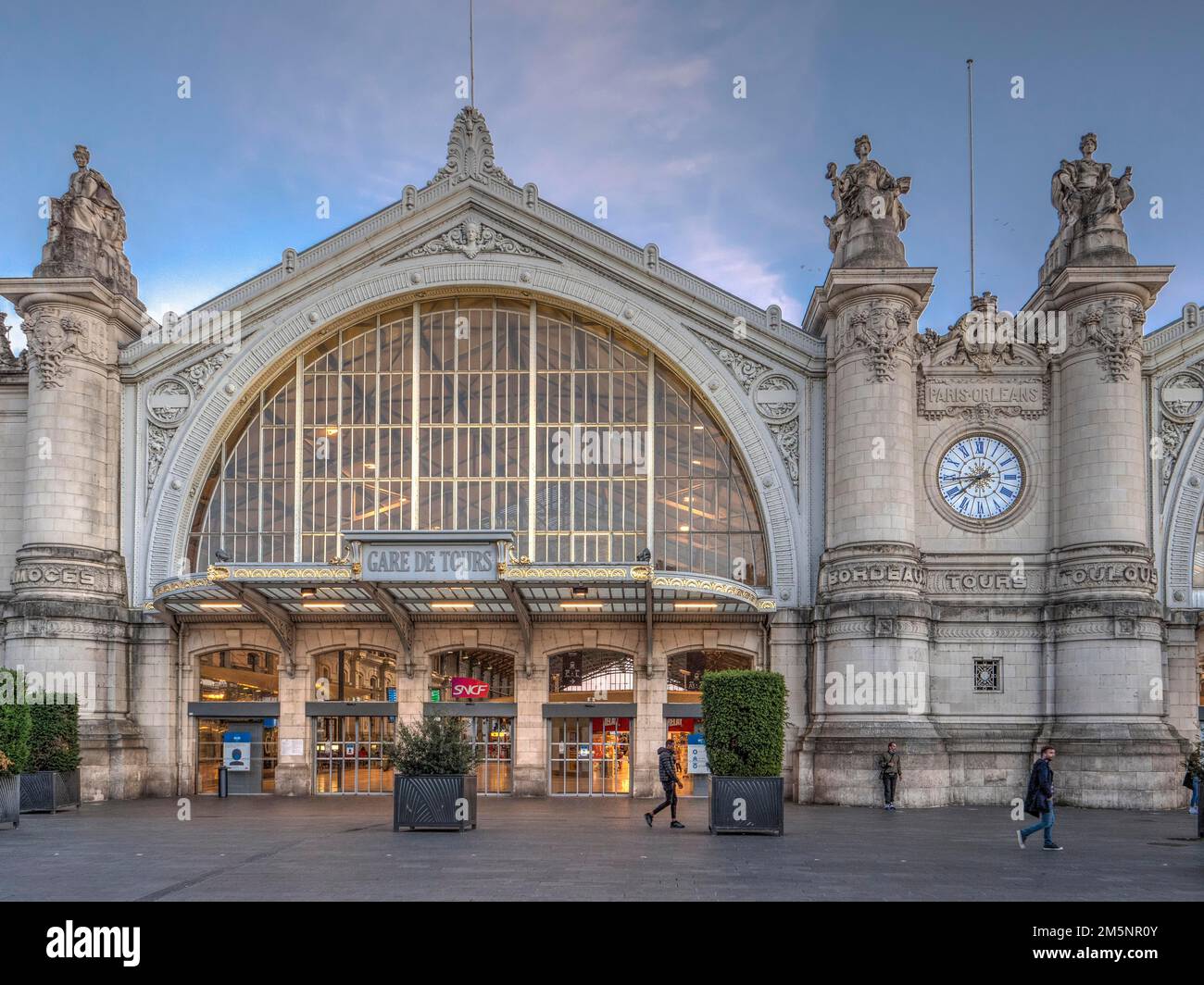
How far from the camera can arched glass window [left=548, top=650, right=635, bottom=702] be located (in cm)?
3669

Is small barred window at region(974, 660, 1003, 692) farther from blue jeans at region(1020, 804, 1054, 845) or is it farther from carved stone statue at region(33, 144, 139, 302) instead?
carved stone statue at region(33, 144, 139, 302)

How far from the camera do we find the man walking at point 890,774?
30.7 meters

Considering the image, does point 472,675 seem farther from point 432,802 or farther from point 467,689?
point 432,802

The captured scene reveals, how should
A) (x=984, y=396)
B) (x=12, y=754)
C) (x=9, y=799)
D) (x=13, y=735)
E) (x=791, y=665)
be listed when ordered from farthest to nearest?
(x=984, y=396) < (x=791, y=665) < (x=13, y=735) < (x=12, y=754) < (x=9, y=799)

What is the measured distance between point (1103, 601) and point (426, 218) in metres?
23.2

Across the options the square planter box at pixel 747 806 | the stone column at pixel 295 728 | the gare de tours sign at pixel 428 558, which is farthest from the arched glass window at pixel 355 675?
the square planter box at pixel 747 806

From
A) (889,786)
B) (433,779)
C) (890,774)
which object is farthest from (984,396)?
(433,779)

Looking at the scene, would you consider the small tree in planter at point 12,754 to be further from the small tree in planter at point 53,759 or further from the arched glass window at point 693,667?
the arched glass window at point 693,667

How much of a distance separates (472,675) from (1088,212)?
76.1 ft

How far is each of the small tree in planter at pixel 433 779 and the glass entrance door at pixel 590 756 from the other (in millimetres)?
11624

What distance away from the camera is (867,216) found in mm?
34875

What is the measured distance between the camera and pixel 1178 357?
35375mm

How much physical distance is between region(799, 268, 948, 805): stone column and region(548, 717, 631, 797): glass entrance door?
5.99 meters
